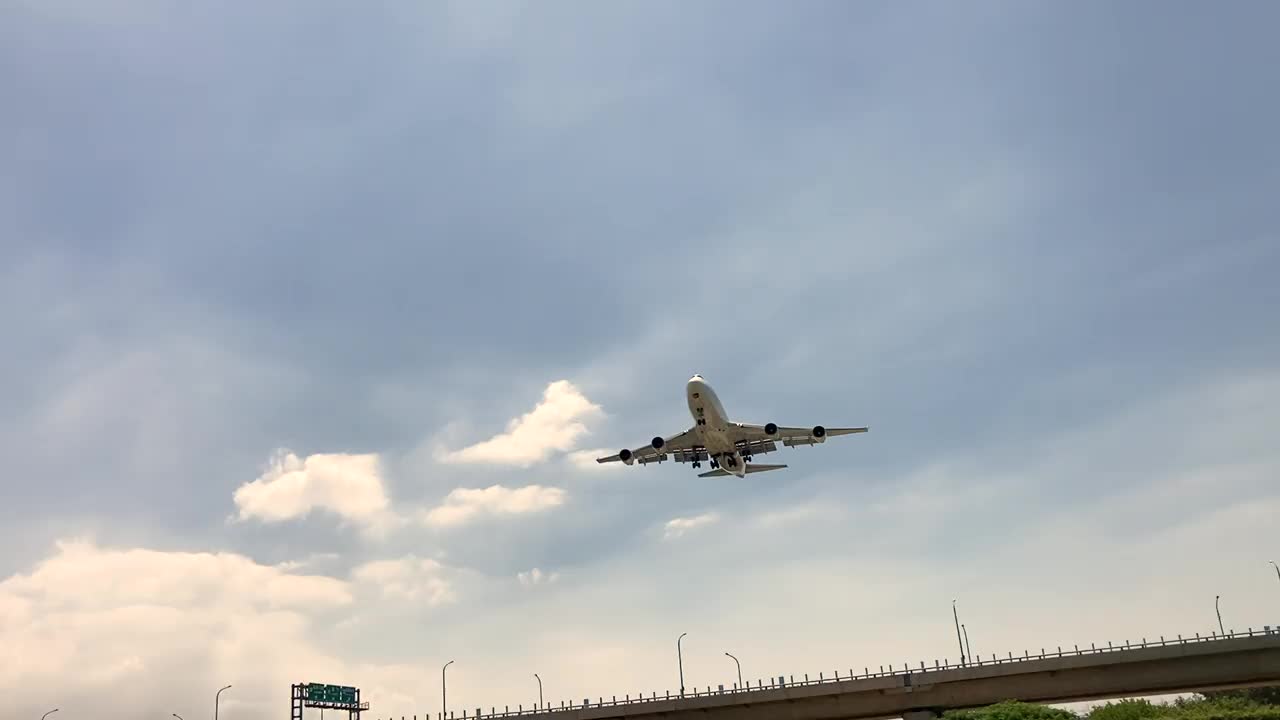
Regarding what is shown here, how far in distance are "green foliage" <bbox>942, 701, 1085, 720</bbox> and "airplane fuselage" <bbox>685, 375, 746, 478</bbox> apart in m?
27.3

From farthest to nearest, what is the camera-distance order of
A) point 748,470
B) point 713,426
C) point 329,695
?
point 329,695
point 748,470
point 713,426

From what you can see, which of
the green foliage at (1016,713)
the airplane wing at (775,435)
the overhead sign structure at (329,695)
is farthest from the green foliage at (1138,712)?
the overhead sign structure at (329,695)

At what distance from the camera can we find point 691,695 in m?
88.3

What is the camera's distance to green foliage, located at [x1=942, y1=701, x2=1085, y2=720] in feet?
232

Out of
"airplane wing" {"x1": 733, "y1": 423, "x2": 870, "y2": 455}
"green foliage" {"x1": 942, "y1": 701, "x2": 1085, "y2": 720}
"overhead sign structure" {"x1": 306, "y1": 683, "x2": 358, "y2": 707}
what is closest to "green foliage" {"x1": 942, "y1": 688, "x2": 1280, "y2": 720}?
"green foliage" {"x1": 942, "y1": 701, "x2": 1085, "y2": 720}

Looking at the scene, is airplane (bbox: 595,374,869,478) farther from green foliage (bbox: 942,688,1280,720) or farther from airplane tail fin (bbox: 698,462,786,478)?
green foliage (bbox: 942,688,1280,720)

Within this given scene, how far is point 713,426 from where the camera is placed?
248 feet

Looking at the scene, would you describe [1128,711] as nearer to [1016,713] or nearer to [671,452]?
[1016,713]

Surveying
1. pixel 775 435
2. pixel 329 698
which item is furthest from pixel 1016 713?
pixel 329 698

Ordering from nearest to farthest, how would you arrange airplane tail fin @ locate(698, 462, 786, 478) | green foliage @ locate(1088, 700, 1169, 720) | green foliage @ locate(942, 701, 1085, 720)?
green foliage @ locate(942, 701, 1085, 720) < airplane tail fin @ locate(698, 462, 786, 478) < green foliage @ locate(1088, 700, 1169, 720)

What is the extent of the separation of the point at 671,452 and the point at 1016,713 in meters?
35.0

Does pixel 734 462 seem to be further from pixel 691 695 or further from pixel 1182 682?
pixel 1182 682

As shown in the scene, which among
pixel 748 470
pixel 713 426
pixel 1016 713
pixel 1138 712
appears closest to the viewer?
pixel 1016 713

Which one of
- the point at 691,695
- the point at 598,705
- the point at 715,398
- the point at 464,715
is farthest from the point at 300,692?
the point at 715,398
